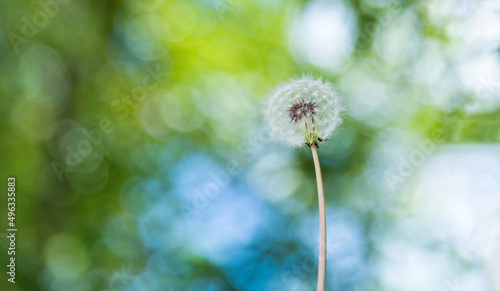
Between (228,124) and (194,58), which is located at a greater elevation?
(194,58)

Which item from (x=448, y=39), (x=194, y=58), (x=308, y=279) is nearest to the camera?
(x=308, y=279)

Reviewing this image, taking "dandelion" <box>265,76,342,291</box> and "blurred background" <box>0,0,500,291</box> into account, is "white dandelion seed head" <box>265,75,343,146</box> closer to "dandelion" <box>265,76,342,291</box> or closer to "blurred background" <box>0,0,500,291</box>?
"dandelion" <box>265,76,342,291</box>

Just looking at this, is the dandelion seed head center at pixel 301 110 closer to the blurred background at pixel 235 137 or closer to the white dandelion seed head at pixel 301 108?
the white dandelion seed head at pixel 301 108

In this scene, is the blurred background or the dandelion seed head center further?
the blurred background

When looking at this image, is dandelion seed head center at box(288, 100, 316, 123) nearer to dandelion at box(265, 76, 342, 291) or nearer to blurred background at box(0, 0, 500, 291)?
dandelion at box(265, 76, 342, 291)

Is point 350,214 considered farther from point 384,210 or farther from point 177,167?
point 177,167

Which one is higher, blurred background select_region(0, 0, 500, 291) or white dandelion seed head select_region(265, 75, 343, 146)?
blurred background select_region(0, 0, 500, 291)

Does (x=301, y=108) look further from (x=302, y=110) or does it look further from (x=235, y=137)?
(x=235, y=137)

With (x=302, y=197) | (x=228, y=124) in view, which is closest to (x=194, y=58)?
(x=228, y=124)

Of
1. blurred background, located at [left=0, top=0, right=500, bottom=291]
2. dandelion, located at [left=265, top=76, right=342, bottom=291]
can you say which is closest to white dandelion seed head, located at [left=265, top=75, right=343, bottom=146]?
dandelion, located at [left=265, top=76, right=342, bottom=291]
